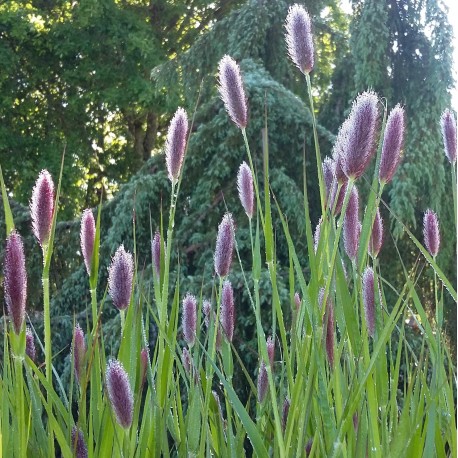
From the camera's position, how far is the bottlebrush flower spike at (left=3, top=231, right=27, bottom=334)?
672 millimetres

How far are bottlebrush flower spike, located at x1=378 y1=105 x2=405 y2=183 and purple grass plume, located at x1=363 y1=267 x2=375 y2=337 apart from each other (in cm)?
14

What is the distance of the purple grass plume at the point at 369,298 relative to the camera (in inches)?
34.2

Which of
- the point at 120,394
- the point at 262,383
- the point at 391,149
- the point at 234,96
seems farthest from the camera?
the point at 262,383

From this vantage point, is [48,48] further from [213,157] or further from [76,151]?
[213,157]

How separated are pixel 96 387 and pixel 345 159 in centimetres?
39

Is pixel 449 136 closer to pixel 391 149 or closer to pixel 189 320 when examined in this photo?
pixel 391 149

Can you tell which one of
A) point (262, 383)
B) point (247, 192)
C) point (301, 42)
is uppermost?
point (301, 42)

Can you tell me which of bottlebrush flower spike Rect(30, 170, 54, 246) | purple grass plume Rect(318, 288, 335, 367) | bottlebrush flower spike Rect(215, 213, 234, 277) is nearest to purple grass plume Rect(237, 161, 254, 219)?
bottlebrush flower spike Rect(215, 213, 234, 277)

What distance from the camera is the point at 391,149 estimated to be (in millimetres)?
786

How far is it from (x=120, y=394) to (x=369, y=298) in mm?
328

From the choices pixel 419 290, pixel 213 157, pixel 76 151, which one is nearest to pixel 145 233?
pixel 213 157

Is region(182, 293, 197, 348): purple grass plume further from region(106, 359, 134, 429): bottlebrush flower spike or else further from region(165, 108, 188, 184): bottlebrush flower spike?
region(106, 359, 134, 429): bottlebrush flower spike

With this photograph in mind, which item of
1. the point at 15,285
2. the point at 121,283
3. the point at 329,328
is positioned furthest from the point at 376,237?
the point at 15,285

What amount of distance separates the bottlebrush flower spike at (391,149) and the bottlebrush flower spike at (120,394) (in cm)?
A: 32
